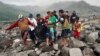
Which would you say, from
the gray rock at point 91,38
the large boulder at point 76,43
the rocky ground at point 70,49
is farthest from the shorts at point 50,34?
the gray rock at point 91,38

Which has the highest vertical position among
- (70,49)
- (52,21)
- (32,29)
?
(52,21)

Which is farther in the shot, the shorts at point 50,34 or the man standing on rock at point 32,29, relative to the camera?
the man standing on rock at point 32,29

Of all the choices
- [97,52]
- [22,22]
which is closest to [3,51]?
[22,22]

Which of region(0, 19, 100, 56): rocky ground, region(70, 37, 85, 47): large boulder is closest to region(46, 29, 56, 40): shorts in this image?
region(0, 19, 100, 56): rocky ground

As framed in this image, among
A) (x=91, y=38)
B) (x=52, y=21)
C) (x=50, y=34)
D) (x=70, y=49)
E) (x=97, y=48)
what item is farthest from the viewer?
(x=91, y=38)

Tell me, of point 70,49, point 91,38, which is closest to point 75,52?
point 70,49

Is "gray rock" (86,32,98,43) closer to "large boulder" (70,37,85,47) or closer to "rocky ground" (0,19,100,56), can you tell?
"rocky ground" (0,19,100,56)

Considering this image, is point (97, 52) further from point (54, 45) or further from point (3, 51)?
point (3, 51)

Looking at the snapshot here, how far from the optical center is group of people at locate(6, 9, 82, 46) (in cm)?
1920

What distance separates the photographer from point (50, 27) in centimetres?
1927

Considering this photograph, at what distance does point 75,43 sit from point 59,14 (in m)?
1.91

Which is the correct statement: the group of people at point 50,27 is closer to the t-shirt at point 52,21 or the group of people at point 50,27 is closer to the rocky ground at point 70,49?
the t-shirt at point 52,21

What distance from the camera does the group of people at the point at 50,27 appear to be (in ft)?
63.0

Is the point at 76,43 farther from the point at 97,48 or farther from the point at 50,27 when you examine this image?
the point at 50,27
